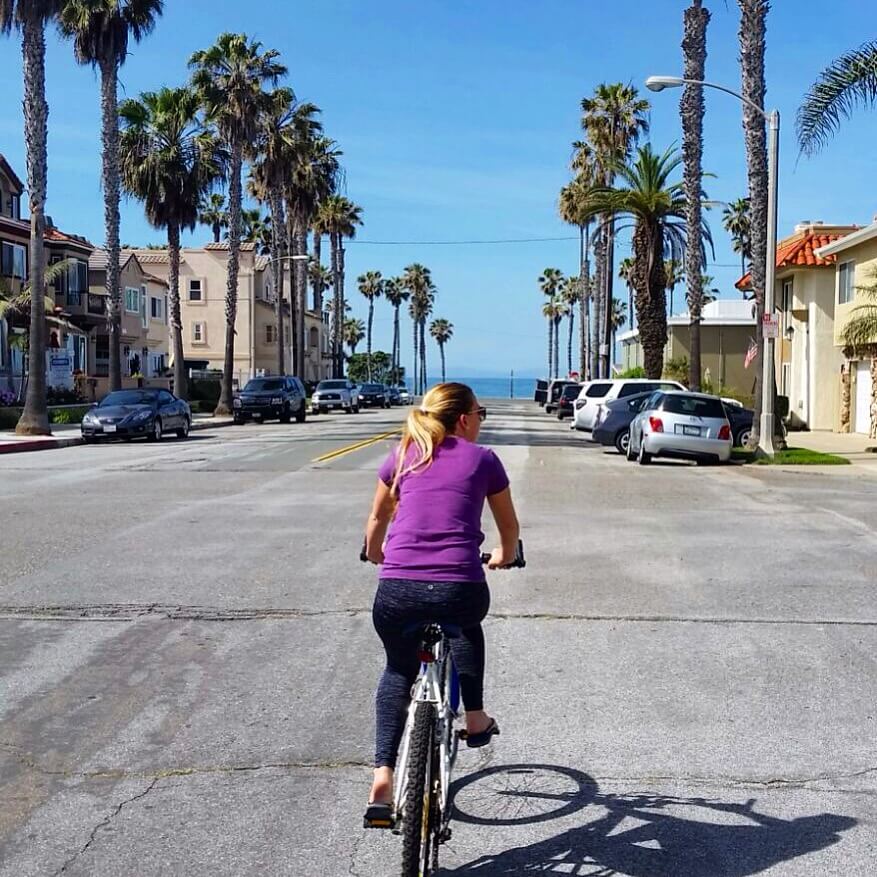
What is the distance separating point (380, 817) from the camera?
4.18 metres

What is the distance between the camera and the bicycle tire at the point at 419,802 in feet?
13.0

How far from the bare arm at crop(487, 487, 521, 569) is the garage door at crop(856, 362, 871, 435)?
35.8m

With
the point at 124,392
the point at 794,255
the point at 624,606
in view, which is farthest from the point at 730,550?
the point at 794,255

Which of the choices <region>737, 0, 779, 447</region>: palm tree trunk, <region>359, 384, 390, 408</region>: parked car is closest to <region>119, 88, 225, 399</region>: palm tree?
<region>737, 0, 779, 447</region>: palm tree trunk

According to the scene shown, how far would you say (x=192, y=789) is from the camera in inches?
209

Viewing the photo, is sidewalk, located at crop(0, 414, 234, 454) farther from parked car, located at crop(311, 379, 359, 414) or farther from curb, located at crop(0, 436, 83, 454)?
parked car, located at crop(311, 379, 359, 414)

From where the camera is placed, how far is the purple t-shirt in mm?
4379

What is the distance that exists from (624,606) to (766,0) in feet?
70.1

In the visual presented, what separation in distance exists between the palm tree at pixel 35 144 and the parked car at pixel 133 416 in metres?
1.46

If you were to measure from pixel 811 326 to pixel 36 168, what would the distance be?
25.5 m

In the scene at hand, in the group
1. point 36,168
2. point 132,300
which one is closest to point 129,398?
point 36,168

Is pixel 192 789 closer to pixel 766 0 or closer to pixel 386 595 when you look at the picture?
pixel 386 595

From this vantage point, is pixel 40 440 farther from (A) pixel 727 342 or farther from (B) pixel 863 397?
(A) pixel 727 342

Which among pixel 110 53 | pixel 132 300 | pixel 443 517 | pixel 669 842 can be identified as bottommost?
pixel 669 842
